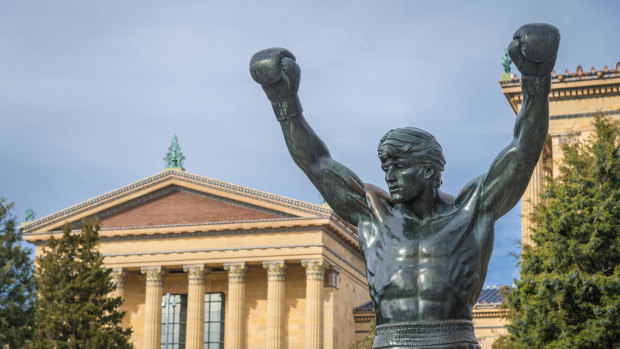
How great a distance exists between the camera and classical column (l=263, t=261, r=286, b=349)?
4869 centimetres

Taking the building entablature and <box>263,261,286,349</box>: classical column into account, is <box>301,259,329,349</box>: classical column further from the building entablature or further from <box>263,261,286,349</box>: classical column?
the building entablature

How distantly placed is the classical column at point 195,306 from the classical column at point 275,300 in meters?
3.48

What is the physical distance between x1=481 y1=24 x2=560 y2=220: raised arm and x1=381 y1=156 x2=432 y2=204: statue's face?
242 millimetres

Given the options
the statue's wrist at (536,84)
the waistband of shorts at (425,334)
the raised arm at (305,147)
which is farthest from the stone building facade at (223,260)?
the waistband of shorts at (425,334)

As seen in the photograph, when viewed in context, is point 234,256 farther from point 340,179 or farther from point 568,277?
point 340,179

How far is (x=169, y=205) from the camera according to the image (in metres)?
51.8

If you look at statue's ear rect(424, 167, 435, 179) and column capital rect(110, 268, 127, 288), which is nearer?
statue's ear rect(424, 167, 435, 179)

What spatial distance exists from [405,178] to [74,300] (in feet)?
102

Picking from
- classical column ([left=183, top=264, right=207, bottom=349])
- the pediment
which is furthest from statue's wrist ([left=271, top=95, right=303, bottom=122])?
classical column ([left=183, top=264, right=207, bottom=349])

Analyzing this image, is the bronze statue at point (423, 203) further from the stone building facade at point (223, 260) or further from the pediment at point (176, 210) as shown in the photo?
the pediment at point (176, 210)

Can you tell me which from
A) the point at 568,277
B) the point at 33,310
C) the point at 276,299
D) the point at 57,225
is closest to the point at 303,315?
the point at 276,299

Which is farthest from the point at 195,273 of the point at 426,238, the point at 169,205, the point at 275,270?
the point at 426,238

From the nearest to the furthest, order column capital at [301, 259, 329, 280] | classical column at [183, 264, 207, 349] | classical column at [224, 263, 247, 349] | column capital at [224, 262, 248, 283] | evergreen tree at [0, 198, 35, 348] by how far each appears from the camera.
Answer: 1. evergreen tree at [0, 198, 35, 348]
2. column capital at [301, 259, 329, 280]
3. classical column at [224, 263, 247, 349]
4. column capital at [224, 262, 248, 283]
5. classical column at [183, 264, 207, 349]

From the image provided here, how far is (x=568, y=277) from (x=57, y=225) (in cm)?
3706
